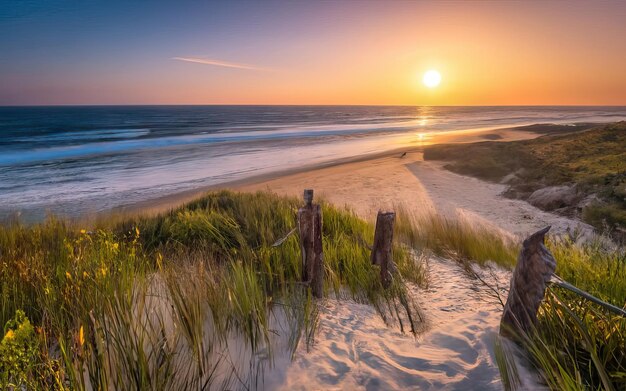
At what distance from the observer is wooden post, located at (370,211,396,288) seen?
4496 mm

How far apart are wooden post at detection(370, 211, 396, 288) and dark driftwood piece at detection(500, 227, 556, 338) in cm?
159

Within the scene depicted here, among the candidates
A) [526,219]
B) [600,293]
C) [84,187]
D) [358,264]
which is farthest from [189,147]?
[600,293]

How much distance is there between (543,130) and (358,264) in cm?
4808

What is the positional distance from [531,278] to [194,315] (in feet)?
9.35


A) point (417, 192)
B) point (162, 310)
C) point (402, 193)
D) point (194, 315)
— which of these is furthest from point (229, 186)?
point (194, 315)

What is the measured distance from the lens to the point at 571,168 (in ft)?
49.2

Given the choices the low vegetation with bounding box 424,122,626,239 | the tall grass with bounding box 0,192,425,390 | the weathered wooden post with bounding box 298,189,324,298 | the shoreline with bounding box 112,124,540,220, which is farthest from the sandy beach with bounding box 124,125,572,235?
the weathered wooden post with bounding box 298,189,324,298

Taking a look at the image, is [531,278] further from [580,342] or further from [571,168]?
[571,168]

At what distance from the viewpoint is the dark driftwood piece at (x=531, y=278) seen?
9.57ft

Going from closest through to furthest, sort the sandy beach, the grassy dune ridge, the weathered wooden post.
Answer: the grassy dune ridge, the weathered wooden post, the sandy beach

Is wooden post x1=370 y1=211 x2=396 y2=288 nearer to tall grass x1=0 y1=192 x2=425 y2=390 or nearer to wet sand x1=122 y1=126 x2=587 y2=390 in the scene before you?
tall grass x1=0 y1=192 x2=425 y2=390

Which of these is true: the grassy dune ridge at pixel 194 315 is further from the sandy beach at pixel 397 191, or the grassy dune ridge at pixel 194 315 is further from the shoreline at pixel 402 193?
the sandy beach at pixel 397 191

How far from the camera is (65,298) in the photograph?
8.96 feet

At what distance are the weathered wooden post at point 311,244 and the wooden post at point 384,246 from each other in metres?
0.84
